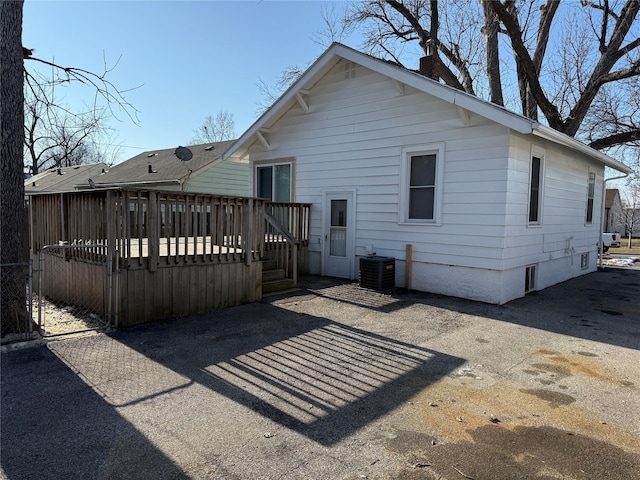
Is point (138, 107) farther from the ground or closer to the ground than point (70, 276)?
farther from the ground

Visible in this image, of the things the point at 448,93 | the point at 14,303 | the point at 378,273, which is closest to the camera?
the point at 14,303

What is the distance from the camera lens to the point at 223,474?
2.34 metres

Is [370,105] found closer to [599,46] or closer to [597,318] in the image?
[597,318]

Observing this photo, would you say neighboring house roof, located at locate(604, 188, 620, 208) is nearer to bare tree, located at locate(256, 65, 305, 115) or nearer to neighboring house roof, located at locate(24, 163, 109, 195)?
bare tree, located at locate(256, 65, 305, 115)

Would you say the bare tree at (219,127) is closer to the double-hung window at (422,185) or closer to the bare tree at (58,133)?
the bare tree at (58,133)

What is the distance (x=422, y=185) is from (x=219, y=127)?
3509cm

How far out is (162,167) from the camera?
19.2m

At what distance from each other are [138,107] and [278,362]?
5.52 m

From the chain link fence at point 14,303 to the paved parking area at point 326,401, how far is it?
42 cm

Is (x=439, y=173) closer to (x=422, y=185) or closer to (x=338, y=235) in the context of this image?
(x=422, y=185)

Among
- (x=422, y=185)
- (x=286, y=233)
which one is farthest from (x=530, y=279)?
(x=286, y=233)

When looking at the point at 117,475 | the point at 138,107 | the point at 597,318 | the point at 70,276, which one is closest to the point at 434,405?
the point at 117,475

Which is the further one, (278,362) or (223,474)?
(278,362)

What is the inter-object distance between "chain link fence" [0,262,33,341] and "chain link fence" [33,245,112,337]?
0.17 meters
